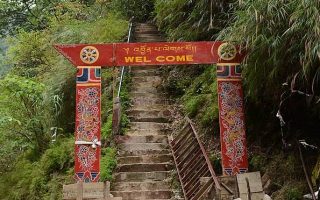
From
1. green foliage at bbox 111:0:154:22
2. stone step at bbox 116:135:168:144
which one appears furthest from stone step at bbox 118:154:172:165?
green foliage at bbox 111:0:154:22

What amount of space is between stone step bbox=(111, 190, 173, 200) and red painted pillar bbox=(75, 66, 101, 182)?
92 centimetres

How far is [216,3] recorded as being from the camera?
26.7ft

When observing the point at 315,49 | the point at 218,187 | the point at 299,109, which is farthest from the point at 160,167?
the point at 315,49

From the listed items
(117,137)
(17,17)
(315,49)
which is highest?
(17,17)

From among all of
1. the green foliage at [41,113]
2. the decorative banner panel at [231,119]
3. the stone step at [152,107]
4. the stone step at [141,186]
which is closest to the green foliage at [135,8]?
the green foliage at [41,113]

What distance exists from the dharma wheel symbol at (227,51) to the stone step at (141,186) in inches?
91.9

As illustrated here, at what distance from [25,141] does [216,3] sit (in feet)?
16.8

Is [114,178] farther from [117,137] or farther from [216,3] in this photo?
[216,3]

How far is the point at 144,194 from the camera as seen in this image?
6.87 m

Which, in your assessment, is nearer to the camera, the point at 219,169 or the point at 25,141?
the point at 219,169

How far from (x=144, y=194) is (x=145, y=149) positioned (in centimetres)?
125

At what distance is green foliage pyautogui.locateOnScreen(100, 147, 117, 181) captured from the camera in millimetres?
7141

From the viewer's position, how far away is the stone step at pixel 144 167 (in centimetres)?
746

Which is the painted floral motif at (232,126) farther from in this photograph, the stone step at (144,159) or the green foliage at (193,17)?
the green foliage at (193,17)
